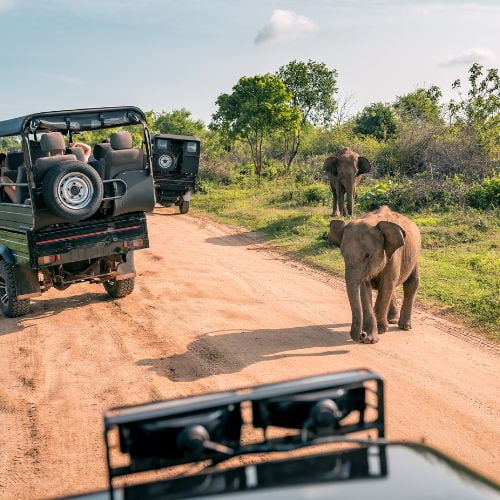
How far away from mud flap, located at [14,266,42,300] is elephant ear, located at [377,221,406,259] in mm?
4820

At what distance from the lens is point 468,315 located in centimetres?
859

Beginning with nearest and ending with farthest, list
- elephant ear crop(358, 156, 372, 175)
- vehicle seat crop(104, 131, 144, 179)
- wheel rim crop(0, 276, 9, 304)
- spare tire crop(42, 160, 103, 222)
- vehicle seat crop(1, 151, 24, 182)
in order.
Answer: spare tire crop(42, 160, 103, 222) < vehicle seat crop(104, 131, 144, 179) < wheel rim crop(0, 276, 9, 304) < vehicle seat crop(1, 151, 24, 182) < elephant ear crop(358, 156, 372, 175)

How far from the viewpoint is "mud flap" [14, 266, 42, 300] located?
871cm

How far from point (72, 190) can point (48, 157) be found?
58 centimetres

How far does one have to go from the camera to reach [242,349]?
7445 mm

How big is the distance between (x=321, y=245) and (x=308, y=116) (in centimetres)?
1734

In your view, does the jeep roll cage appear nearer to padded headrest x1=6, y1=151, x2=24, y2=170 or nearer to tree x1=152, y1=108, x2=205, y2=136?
padded headrest x1=6, y1=151, x2=24, y2=170

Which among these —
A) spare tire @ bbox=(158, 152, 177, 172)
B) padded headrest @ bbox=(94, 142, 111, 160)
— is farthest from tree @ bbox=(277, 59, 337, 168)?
padded headrest @ bbox=(94, 142, 111, 160)

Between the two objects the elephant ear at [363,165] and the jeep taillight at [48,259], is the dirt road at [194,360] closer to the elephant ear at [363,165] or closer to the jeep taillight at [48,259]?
the jeep taillight at [48,259]

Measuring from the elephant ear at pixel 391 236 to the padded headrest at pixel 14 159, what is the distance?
6.06 m

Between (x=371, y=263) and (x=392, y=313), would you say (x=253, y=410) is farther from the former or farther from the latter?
(x=392, y=313)

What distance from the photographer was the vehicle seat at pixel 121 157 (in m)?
8.62

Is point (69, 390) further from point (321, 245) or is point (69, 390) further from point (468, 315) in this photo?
point (321, 245)

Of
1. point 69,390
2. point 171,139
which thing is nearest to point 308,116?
point 171,139
